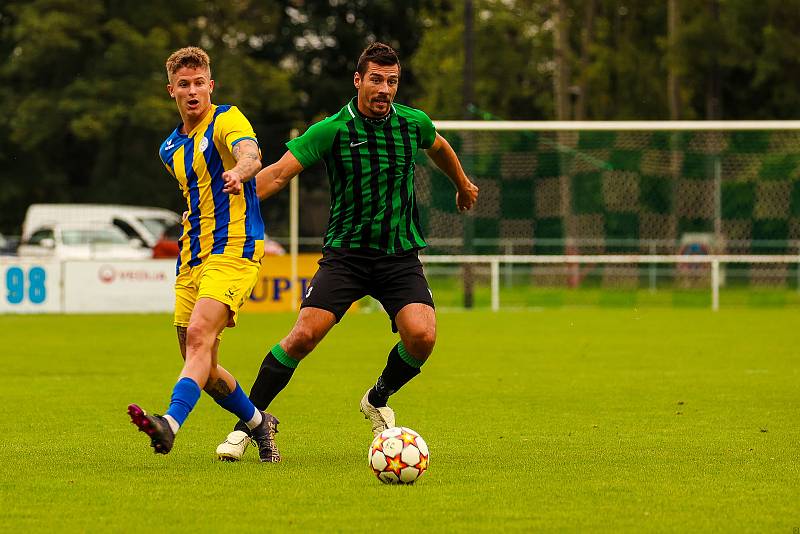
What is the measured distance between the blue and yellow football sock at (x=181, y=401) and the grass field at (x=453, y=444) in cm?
30

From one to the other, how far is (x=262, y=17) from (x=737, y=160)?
20.3 meters

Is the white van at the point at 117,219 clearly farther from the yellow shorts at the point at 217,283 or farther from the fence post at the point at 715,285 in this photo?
the yellow shorts at the point at 217,283

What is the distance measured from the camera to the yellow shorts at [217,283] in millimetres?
7340

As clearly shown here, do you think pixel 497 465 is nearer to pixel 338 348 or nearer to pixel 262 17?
pixel 338 348

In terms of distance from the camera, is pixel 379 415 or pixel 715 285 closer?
pixel 379 415

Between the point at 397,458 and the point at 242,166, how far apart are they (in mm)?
1516

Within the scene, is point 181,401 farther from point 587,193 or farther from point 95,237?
point 587,193

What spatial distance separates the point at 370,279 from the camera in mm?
8109

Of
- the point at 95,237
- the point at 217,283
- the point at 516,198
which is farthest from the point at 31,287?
the point at 217,283

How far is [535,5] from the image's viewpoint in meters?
43.2

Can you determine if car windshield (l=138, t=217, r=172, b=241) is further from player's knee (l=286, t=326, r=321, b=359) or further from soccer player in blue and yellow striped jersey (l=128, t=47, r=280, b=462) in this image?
soccer player in blue and yellow striped jersey (l=128, t=47, r=280, b=462)

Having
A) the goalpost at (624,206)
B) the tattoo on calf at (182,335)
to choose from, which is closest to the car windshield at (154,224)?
the goalpost at (624,206)

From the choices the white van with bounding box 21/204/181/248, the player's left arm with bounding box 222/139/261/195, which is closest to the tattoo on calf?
the player's left arm with bounding box 222/139/261/195

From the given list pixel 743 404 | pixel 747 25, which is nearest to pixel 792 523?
pixel 743 404
